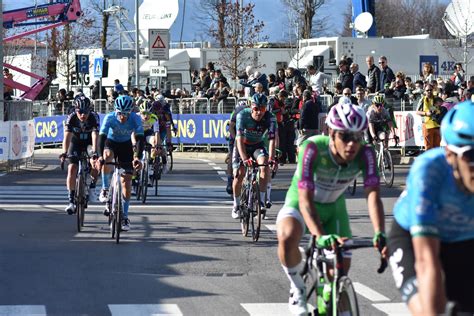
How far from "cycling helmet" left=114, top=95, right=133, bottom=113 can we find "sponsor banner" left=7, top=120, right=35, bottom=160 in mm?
13356

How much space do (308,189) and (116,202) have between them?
7342mm

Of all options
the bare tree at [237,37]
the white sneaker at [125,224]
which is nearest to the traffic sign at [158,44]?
the bare tree at [237,37]

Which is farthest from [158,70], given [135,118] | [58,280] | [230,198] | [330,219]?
[330,219]

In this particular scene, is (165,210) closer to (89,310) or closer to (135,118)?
(135,118)

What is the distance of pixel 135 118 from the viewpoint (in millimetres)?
15844

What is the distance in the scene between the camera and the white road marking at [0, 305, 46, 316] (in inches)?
392

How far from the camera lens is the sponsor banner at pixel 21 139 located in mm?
28781

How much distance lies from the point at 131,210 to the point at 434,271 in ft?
46.2

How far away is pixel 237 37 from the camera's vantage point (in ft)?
195

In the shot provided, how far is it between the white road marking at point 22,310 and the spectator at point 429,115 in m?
16.0

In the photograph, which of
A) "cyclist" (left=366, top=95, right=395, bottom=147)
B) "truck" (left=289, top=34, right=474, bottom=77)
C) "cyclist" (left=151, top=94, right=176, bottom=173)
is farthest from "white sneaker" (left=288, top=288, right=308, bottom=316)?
"truck" (left=289, top=34, right=474, bottom=77)

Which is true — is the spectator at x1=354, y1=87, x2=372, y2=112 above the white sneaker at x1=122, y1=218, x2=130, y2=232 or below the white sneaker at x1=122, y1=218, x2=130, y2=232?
above

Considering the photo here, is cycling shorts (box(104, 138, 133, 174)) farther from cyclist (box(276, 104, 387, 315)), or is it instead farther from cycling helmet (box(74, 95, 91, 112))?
cyclist (box(276, 104, 387, 315))

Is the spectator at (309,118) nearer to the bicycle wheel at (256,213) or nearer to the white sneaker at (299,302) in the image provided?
the bicycle wheel at (256,213)
